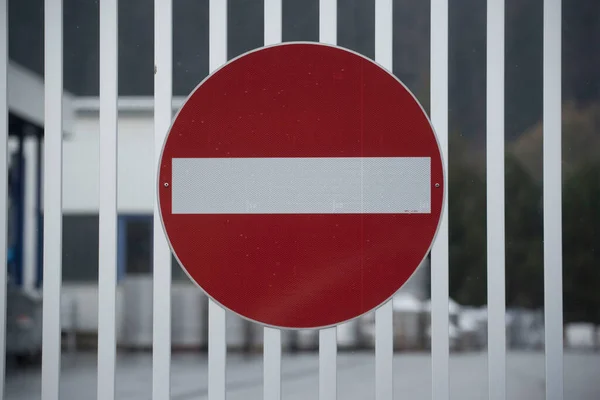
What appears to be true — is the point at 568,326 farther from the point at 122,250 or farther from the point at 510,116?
the point at 122,250

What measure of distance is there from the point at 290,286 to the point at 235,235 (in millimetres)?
180

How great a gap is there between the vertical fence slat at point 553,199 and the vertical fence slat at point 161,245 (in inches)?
36.0

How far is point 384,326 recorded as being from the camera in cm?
174

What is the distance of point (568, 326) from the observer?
5.79 ft

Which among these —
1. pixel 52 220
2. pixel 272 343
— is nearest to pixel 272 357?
pixel 272 343

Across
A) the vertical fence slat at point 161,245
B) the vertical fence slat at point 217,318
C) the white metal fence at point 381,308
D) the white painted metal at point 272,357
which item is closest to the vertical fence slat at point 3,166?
the white metal fence at point 381,308

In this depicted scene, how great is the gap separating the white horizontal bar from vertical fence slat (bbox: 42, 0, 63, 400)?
12.3 inches

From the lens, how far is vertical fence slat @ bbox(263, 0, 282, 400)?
1.75 metres

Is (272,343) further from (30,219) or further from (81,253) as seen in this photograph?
(30,219)

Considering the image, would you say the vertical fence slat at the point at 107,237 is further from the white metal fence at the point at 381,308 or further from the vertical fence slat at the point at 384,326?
the vertical fence slat at the point at 384,326

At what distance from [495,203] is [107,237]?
37.1 inches

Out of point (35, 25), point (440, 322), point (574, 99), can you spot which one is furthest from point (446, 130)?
point (35, 25)

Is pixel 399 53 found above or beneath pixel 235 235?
above

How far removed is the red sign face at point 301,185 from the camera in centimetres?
173
